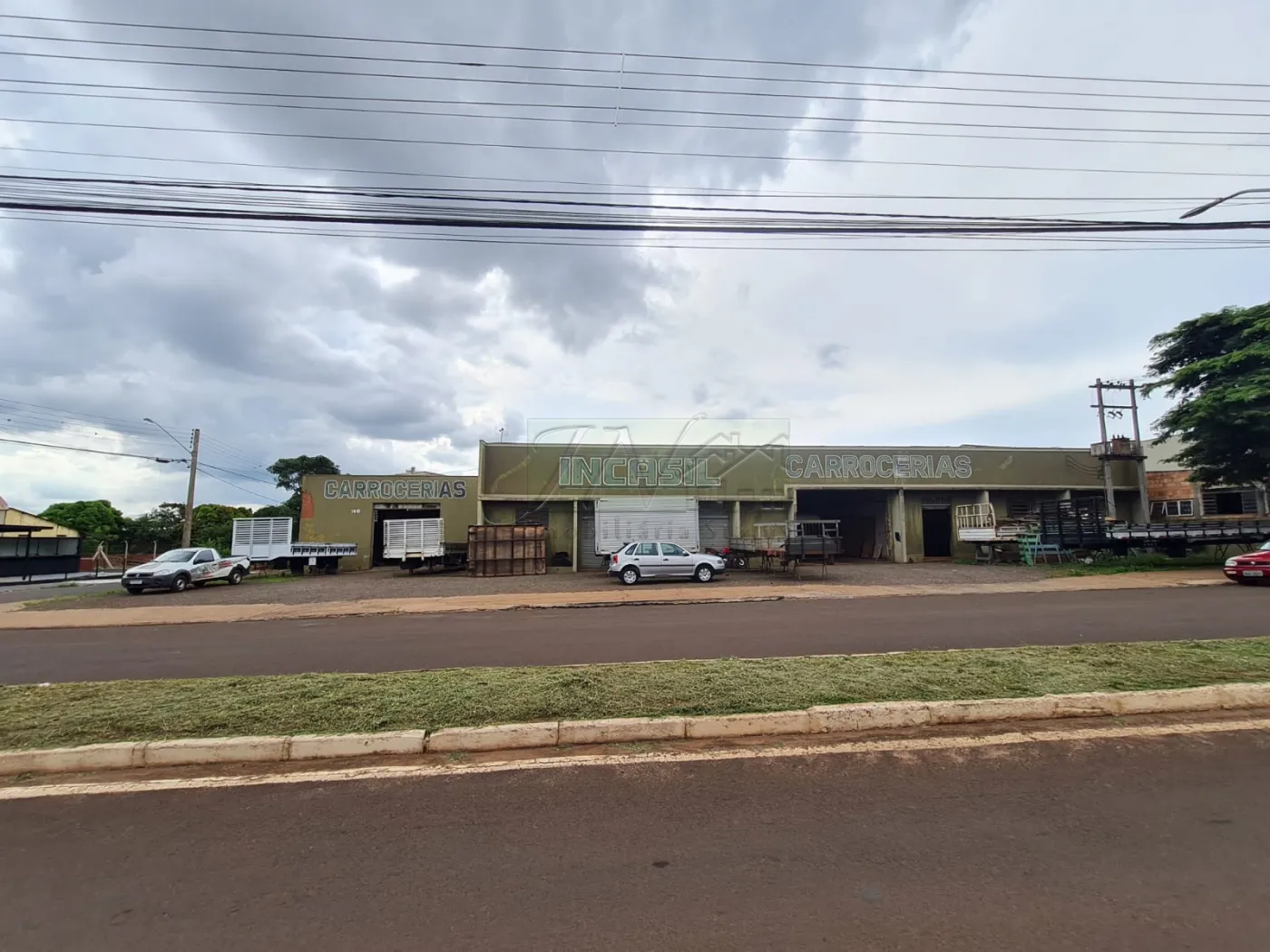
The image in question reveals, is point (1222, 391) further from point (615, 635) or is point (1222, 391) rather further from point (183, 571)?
point (183, 571)

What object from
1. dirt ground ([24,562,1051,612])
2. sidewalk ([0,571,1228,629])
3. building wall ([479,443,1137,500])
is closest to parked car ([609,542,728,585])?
dirt ground ([24,562,1051,612])

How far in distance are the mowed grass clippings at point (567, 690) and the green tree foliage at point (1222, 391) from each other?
18.7m

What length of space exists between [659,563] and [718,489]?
835cm

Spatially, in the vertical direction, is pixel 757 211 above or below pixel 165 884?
above

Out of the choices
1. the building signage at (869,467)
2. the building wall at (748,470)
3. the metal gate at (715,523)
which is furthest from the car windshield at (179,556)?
the building signage at (869,467)

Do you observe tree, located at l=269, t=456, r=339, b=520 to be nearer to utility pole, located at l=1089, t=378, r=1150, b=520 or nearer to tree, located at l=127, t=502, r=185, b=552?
tree, located at l=127, t=502, r=185, b=552

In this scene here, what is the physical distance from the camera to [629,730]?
525cm

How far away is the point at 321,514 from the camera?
31266 mm

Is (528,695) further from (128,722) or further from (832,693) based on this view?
(128,722)

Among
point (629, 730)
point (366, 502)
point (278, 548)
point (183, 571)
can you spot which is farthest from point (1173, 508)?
point (183, 571)

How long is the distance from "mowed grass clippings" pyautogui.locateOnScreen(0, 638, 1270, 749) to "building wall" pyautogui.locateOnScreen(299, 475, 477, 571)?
24502mm

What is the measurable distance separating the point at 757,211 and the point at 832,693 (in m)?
6.78

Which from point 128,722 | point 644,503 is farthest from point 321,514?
point 128,722

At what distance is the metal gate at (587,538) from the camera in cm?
2858
